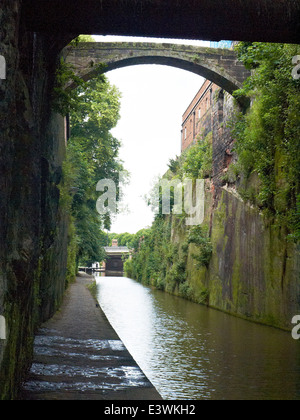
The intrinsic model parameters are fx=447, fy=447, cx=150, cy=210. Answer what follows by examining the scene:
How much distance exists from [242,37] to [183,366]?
14.6 ft

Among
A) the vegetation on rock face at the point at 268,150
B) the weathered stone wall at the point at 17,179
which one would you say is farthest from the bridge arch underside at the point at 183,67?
the weathered stone wall at the point at 17,179

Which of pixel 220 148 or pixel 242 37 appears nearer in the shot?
pixel 242 37

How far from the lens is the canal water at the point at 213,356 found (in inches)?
204

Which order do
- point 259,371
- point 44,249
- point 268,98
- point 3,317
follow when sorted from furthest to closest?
point 268,98 < point 44,249 < point 259,371 < point 3,317

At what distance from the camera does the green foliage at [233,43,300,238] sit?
952cm

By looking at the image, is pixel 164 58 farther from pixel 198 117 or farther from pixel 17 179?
pixel 198 117

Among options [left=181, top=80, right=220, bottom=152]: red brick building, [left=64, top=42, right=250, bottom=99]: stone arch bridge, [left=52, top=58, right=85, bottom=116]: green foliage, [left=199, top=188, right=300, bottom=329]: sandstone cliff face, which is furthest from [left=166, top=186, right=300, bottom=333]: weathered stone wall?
[left=181, top=80, right=220, bottom=152]: red brick building

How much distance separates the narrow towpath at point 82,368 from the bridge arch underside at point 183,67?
375 inches

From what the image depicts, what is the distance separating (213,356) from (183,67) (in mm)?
11116

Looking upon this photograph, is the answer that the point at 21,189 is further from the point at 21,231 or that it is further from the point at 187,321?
the point at 187,321

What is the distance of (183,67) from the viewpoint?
15531 mm

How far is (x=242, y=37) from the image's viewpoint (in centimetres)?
518

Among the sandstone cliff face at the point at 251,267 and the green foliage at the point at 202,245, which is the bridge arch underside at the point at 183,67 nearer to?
the sandstone cliff face at the point at 251,267

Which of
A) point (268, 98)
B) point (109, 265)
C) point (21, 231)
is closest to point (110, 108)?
point (268, 98)
